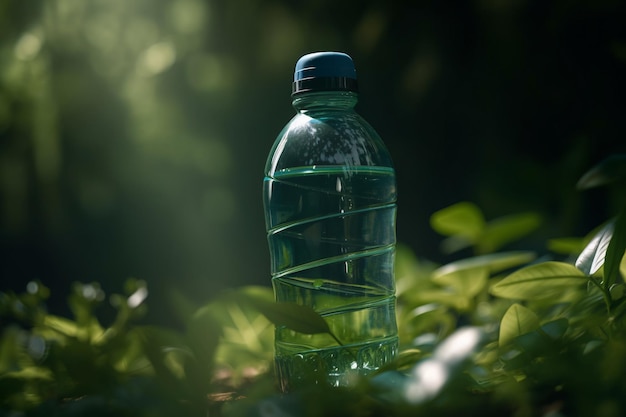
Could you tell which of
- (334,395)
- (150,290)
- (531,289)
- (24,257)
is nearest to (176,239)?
(150,290)

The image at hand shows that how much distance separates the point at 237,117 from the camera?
56.5 inches

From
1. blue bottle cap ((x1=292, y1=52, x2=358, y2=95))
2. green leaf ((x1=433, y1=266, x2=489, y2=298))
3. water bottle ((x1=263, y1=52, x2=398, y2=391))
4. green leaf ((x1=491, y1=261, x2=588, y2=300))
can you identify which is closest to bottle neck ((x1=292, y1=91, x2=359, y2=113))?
water bottle ((x1=263, y1=52, x2=398, y2=391))

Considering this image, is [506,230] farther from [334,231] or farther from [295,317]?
[295,317]

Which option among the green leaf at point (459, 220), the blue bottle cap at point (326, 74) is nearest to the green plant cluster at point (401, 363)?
the green leaf at point (459, 220)

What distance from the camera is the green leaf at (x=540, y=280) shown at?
510 mm

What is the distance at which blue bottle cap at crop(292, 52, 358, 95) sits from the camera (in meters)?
0.67

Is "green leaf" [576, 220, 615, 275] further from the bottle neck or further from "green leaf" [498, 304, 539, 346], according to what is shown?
the bottle neck

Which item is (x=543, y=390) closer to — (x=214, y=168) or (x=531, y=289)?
(x=531, y=289)

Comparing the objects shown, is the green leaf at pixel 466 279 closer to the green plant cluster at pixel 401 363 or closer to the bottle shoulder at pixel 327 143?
the green plant cluster at pixel 401 363

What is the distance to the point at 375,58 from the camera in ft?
4.39

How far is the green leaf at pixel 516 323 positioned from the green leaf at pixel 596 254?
0.23 feet

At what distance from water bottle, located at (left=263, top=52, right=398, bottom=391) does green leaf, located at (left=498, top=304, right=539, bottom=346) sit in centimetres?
28

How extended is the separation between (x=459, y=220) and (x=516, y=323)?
393 millimetres

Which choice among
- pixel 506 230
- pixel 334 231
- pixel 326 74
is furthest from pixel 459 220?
pixel 326 74
